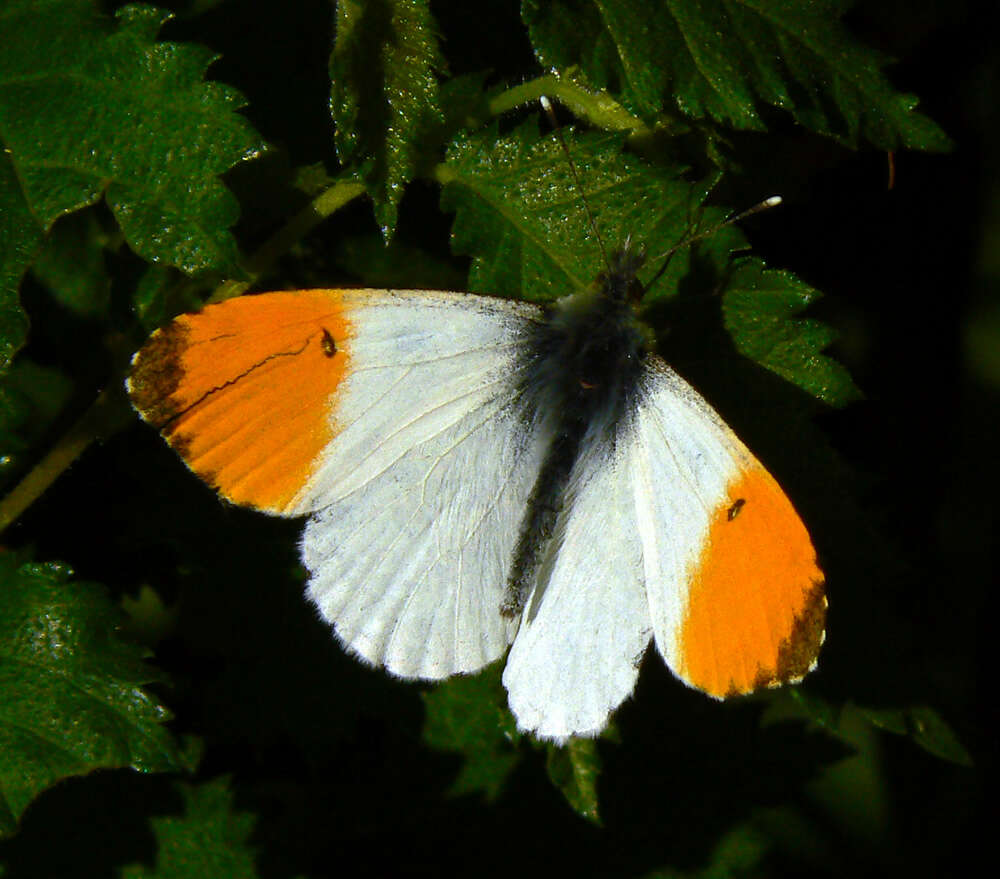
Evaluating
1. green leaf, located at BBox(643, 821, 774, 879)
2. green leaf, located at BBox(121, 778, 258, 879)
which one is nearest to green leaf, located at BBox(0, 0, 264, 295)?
green leaf, located at BBox(121, 778, 258, 879)

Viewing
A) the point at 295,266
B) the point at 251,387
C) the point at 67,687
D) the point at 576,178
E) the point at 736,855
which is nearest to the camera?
the point at 251,387

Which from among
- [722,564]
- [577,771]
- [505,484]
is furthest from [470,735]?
[722,564]

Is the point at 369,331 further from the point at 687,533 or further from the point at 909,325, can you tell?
the point at 909,325

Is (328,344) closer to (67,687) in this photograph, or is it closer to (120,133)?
(120,133)

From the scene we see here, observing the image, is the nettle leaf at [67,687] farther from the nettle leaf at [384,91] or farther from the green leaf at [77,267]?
the nettle leaf at [384,91]

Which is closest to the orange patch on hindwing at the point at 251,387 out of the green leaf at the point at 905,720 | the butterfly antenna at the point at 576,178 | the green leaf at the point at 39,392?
the butterfly antenna at the point at 576,178

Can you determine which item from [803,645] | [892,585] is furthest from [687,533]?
[892,585]
